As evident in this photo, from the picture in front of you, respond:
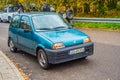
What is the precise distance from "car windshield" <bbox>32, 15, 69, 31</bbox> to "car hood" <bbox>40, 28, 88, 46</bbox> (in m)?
0.35

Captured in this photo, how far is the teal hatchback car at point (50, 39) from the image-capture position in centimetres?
676

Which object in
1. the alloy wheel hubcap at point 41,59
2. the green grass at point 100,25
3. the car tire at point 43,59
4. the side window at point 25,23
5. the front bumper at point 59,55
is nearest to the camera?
the front bumper at point 59,55

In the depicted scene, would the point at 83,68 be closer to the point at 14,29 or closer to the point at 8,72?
the point at 8,72

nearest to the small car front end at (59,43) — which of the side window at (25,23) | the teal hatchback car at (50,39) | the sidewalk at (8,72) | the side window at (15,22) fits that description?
the teal hatchback car at (50,39)

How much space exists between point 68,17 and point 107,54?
10498 millimetres

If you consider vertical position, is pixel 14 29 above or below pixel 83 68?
above

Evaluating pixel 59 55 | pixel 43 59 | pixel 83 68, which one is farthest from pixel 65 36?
pixel 83 68

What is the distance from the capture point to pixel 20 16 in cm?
909

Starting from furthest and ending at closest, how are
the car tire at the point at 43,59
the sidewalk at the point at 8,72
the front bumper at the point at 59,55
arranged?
the car tire at the point at 43,59
the front bumper at the point at 59,55
the sidewalk at the point at 8,72

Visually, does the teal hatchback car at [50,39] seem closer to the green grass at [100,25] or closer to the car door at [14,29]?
the car door at [14,29]

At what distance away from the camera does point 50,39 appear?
6875 millimetres

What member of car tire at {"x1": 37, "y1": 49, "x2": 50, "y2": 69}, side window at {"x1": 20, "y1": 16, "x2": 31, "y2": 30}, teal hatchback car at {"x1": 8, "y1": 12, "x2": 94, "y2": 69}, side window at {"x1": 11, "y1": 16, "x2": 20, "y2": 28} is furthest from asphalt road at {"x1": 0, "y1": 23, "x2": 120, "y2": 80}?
side window at {"x1": 11, "y1": 16, "x2": 20, "y2": 28}

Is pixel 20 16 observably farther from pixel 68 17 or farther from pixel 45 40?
pixel 68 17

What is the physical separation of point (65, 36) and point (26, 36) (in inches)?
63.9
